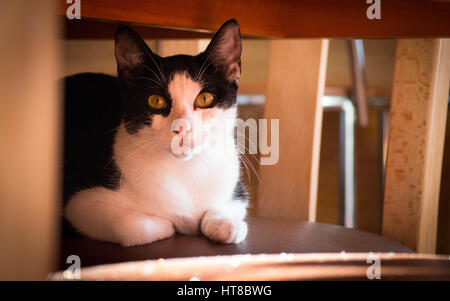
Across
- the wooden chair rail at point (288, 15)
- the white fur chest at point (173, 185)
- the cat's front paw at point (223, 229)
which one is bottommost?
the cat's front paw at point (223, 229)

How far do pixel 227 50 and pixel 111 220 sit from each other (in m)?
0.35

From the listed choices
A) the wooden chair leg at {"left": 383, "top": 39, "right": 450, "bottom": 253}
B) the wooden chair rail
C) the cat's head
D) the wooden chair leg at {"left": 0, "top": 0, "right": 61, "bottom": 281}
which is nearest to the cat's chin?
the cat's head

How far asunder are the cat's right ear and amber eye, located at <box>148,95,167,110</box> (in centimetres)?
7

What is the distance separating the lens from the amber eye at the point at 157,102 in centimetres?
77

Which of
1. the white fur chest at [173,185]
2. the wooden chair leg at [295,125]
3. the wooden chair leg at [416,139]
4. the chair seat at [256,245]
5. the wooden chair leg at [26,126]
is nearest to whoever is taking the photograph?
the wooden chair leg at [26,126]

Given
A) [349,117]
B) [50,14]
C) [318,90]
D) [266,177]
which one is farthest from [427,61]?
[349,117]

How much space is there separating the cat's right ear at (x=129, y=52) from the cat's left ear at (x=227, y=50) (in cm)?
11

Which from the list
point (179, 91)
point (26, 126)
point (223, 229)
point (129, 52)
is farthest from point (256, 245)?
point (26, 126)

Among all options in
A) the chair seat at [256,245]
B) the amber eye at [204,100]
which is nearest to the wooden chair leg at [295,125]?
the chair seat at [256,245]

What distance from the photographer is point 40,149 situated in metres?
0.36

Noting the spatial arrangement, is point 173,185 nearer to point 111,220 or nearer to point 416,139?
point 111,220

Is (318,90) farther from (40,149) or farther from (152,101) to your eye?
(40,149)

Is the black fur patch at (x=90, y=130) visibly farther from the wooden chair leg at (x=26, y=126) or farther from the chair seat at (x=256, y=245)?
the wooden chair leg at (x=26, y=126)

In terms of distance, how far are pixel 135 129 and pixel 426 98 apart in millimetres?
635
